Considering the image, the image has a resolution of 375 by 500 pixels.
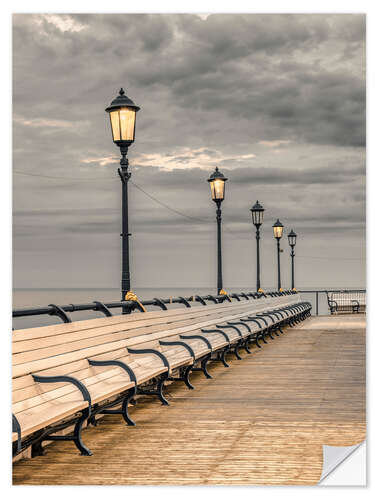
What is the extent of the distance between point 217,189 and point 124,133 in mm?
7022

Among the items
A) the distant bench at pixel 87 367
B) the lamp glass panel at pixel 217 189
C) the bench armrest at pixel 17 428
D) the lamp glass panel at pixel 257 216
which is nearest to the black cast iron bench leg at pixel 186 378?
the distant bench at pixel 87 367

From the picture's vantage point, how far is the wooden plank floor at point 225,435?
4836 mm

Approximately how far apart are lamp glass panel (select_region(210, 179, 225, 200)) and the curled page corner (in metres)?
11.0

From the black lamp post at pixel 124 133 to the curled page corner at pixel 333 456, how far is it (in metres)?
4.34

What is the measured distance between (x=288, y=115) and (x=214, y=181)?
7.13 meters

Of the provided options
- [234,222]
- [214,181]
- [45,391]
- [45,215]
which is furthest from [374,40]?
[234,222]

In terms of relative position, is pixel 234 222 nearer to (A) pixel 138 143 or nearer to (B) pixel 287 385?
(A) pixel 138 143

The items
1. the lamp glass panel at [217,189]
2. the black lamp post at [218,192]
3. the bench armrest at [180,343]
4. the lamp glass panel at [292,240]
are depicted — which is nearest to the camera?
the bench armrest at [180,343]

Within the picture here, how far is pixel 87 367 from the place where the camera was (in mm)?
6375

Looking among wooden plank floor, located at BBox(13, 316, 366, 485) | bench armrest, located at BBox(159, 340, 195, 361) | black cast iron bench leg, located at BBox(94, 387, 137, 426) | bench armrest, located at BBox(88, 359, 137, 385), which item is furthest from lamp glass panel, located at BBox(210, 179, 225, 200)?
bench armrest, located at BBox(88, 359, 137, 385)

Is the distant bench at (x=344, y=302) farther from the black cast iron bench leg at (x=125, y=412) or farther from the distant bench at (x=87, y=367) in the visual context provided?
the black cast iron bench leg at (x=125, y=412)

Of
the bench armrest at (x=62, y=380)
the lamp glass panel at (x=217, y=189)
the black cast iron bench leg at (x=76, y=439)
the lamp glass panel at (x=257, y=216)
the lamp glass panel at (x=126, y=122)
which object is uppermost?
the lamp glass panel at (x=126, y=122)

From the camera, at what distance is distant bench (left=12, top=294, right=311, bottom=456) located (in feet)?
16.6

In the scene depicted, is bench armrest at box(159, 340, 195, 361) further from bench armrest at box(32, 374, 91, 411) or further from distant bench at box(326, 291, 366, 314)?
distant bench at box(326, 291, 366, 314)
